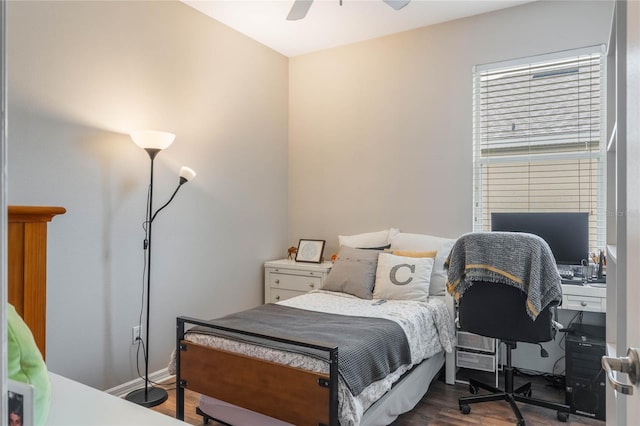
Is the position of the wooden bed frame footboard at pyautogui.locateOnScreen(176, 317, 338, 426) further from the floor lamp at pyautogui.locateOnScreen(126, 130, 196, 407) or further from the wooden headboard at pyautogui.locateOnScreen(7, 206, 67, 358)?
the wooden headboard at pyautogui.locateOnScreen(7, 206, 67, 358)

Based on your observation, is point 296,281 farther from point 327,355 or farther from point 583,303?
point 583,303

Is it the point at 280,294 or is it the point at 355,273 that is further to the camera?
the point at 280,294

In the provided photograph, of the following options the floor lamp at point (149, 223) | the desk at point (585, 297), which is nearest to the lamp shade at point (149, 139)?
the floor lamp at point (149, 223)

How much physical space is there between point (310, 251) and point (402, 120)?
Answer: 4.81 ft

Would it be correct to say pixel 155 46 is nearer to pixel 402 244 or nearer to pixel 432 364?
pixel 402 244

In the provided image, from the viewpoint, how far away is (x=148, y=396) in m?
2.69

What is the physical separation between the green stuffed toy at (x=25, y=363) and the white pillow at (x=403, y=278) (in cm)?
243

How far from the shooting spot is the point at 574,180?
3109 mm

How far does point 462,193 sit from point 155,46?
102 inches

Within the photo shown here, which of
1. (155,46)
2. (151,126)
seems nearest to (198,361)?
(151,126)

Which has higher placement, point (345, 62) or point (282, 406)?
point (345, 62)

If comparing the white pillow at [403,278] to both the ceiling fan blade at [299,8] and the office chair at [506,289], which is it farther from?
the ceiling fan blade at [299,8]

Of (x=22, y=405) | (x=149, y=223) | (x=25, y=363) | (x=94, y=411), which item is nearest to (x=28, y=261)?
(x=94, y=411)

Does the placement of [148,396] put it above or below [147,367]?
below
